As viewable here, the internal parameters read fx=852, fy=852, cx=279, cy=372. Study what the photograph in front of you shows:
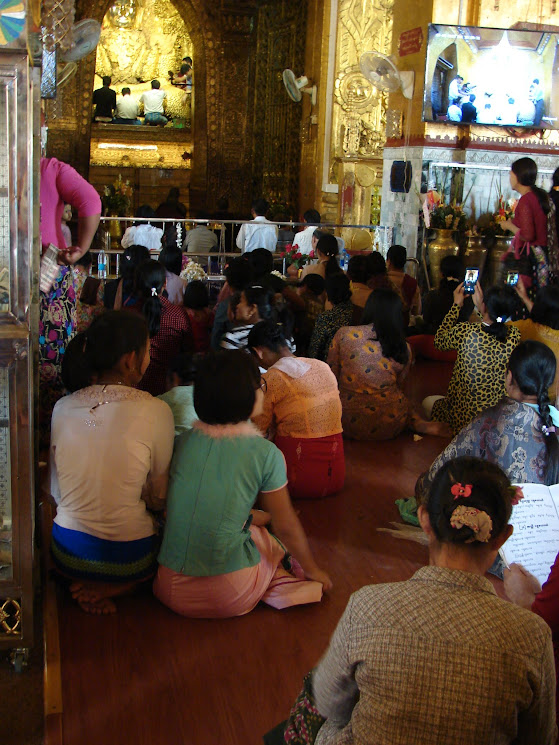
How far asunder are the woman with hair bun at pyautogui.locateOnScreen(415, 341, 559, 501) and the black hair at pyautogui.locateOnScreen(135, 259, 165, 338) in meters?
2.01

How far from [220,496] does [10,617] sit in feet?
2.54

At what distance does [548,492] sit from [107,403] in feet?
5.08

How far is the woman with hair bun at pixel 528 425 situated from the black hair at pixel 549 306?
1.02 m

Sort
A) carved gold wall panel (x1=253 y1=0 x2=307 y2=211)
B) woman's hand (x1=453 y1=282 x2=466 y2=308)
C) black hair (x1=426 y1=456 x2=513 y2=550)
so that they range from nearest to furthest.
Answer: black hair (x1=426 y1=456 x2=513 y2=550), woman's hand (x1=453 y1=282 x2=466 y2=308), carved gold wall panel (x1=253 y1=0 x2=307 y2=211)

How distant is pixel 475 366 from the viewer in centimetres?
458

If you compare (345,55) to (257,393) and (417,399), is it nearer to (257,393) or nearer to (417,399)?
(417,399)

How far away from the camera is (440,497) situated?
5.75ft

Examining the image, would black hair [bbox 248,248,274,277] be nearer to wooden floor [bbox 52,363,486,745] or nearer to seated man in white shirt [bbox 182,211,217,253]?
wooden floor [bbox 52,363,486,745]

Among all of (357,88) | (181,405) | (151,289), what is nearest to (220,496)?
(181,405)

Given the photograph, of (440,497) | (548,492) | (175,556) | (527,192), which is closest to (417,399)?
(527,192)

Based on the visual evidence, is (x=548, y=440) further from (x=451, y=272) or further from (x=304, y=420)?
(x=451, y=272)

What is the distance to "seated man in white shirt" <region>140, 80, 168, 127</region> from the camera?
611 inches

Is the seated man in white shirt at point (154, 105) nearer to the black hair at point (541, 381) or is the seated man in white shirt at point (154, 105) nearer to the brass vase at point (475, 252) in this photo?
the brass vase at point (475, 252)

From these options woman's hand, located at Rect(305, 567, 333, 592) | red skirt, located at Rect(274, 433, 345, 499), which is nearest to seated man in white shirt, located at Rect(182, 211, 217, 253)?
red skirt, located at Rect(274, 433, 345, 499)
